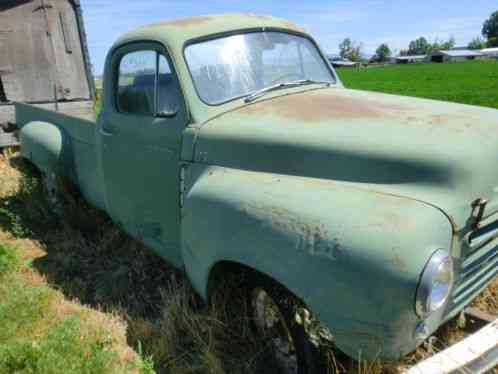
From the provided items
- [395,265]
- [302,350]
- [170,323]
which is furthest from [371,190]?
[170,323]

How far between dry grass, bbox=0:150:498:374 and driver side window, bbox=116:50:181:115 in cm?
121

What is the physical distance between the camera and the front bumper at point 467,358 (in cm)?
160

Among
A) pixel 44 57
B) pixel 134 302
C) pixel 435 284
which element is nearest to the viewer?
pixel 435 284

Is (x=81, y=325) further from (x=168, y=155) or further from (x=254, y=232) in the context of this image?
(x=254, y=232)

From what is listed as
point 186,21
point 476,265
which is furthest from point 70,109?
point 476,265

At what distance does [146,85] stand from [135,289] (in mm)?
1503

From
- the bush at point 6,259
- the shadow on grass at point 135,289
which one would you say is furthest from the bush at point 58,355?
the bush at point 6,259

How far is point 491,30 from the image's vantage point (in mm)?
115875

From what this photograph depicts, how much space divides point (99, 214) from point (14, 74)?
4254mm

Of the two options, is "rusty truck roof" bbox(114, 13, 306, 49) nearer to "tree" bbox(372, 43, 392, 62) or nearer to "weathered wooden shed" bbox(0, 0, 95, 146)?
"weathered wooden shed" bbox(0, 0, 95, 146)

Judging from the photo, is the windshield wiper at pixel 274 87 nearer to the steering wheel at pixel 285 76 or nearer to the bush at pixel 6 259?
the steering wheel at pixel 285 76

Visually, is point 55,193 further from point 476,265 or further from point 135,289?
point 476,265

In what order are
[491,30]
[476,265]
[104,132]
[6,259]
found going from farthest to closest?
[491,30] < [6,259] < [104,132] < [476,265]

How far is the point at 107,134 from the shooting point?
316cm
